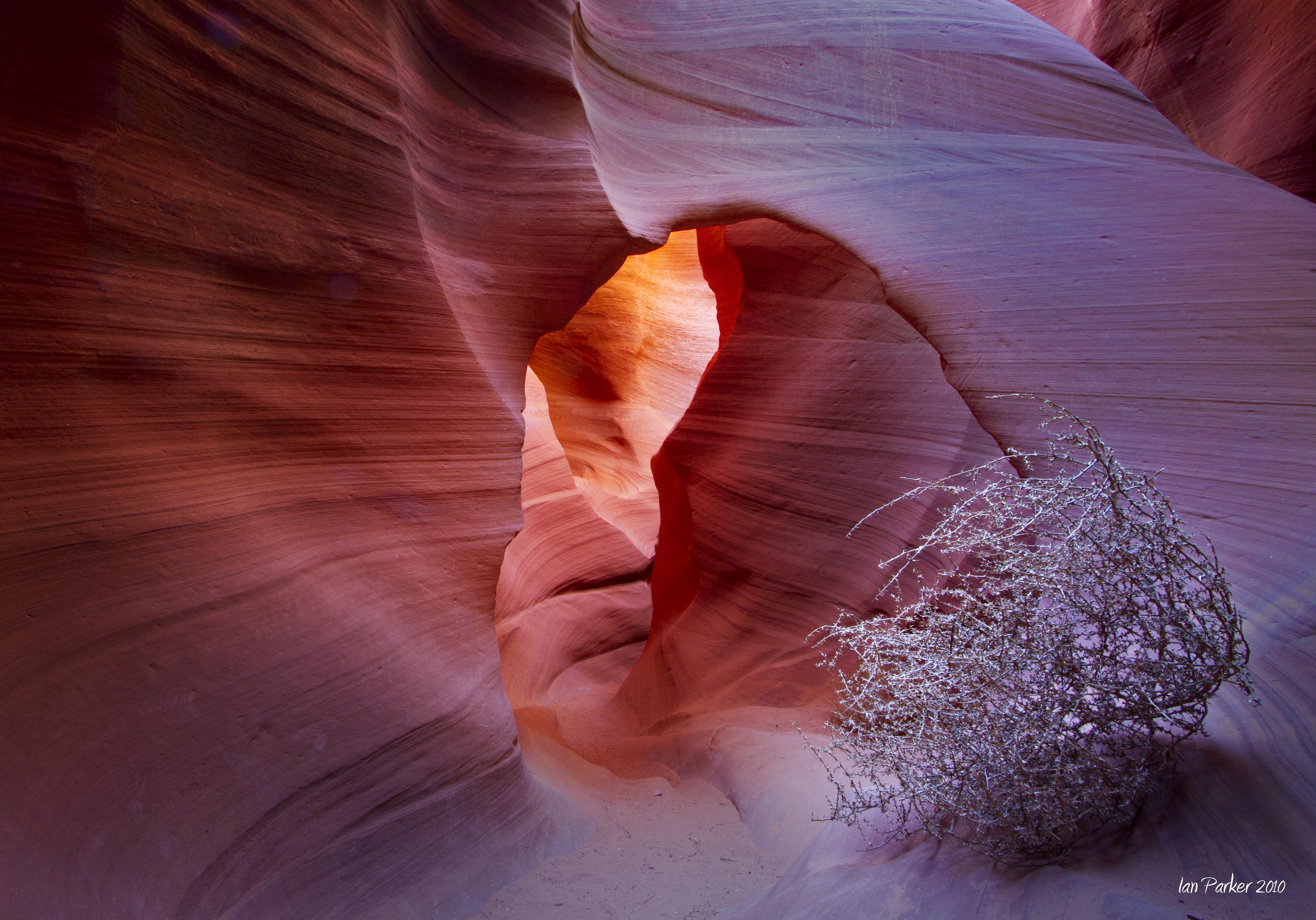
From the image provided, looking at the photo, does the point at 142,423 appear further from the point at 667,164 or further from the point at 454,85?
the point at 667,164

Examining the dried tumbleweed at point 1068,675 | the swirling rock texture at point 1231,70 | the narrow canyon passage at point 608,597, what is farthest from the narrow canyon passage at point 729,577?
the swirling rock texture at point 1231,70

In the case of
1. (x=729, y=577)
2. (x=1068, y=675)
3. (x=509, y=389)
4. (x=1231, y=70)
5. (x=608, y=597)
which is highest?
(x=1231, y=70)

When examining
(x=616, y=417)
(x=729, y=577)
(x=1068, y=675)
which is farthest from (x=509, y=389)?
(x=616, y=417)

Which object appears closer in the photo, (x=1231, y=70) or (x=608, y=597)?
(x=1231, y=70)

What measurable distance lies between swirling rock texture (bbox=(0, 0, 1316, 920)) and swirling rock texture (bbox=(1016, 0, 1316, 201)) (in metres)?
0.05

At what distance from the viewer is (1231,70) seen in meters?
6.22

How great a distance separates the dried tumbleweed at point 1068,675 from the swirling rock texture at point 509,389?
→ 150 millimetres

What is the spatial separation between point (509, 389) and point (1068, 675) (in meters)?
3.07

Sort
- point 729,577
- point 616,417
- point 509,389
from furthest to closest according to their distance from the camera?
point 616,417 → point 729,577 → point 509,389

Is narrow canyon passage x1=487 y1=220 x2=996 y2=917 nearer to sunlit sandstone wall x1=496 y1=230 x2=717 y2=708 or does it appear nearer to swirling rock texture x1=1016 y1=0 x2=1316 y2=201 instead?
sunlit sandstone wall x1=496 y1=230 x2=717 y2=708

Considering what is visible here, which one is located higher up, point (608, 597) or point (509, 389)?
point (509, 389)

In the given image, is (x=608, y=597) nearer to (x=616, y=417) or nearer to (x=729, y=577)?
(x=729, y=577)

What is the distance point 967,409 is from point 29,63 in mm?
5433

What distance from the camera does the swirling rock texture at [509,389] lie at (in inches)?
98.2
